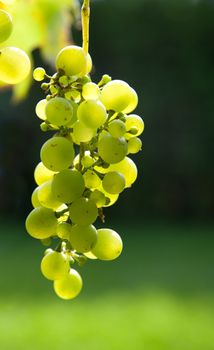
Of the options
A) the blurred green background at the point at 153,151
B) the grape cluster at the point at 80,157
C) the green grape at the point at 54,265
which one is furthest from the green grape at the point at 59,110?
the blurred green background at the point at 153,151

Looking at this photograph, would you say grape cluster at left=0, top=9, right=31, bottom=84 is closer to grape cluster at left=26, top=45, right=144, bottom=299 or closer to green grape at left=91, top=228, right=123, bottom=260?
grape cluster at left=26, top=45, right=144, bottom=299

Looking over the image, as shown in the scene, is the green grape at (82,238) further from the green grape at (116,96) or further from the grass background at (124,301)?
the grass background at (124,301)

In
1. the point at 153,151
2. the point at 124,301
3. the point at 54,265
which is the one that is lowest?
the point at 54,265

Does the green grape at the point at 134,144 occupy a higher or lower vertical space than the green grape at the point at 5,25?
lower

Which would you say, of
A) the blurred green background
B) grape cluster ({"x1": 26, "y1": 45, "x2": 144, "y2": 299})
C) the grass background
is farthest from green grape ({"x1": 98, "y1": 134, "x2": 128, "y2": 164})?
the blurred green background

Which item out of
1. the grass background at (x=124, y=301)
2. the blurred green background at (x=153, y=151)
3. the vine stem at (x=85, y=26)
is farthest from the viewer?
the blurred green background at (x=153, y=151)

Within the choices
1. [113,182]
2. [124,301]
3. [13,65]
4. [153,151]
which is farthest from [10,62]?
[153,151]

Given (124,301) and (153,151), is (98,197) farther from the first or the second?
(153,151)
